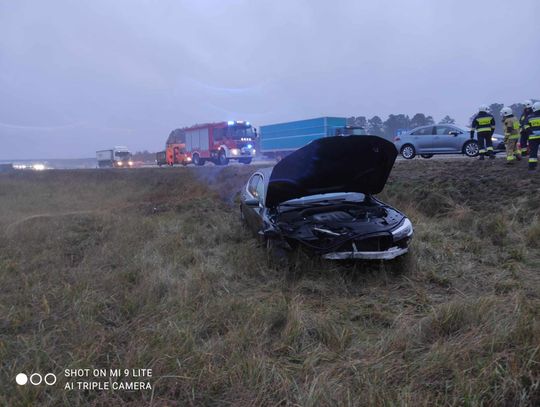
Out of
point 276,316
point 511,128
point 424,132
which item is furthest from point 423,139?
point 276,316

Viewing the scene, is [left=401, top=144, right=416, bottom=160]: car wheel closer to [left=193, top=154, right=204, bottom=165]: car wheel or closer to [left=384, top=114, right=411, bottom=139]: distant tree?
[left=193, top=154, right=204, bottom=165]: car wheel

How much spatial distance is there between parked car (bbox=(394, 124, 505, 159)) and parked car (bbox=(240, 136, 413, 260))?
10.0 m

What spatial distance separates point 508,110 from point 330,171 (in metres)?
8.18

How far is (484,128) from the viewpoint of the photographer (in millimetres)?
10742

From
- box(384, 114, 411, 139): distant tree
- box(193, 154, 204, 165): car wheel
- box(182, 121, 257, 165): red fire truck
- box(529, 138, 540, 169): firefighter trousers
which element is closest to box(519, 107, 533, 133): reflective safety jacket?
box(529, 138, 540, 169): firefighter trousers

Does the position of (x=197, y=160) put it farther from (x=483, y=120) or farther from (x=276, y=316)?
(x=276, y=316)

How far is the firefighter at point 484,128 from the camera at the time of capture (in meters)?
10.7

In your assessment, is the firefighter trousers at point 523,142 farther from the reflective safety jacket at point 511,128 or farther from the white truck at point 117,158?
the white truck at point 117,158

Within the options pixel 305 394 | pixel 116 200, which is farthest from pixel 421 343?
pixel 116 200

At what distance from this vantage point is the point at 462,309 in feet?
10.5

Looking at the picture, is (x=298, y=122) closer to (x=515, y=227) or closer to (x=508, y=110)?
(x=508, y=110)

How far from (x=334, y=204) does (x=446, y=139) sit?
10770 mm

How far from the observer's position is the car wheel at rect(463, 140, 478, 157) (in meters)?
13.3

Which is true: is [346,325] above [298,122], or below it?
below
